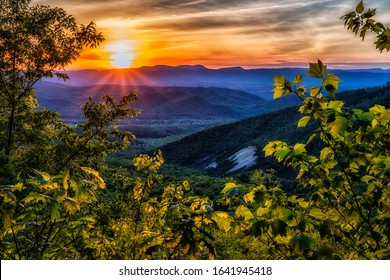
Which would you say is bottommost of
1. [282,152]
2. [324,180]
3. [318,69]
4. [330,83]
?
[324,180]

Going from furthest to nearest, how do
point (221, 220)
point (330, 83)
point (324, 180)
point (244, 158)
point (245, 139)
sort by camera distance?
1. point (245, 139)
2. point (244, 158)
3. point (324, 180)
4. point (221, 220)
5. point (330, 83)

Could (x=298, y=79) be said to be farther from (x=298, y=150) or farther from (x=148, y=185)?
(x=148, y=185)

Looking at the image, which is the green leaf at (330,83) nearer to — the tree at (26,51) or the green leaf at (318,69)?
the green leaf at (318,69)

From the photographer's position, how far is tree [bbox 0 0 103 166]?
14.3m

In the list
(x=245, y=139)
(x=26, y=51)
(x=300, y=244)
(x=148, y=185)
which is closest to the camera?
(x=300, y=244)

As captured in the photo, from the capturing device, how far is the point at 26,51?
48.4 feet

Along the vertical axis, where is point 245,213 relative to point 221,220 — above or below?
above

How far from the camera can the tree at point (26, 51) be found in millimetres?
14328

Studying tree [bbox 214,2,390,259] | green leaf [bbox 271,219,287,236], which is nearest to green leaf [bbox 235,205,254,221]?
tree [bbox 214,2,390,259]

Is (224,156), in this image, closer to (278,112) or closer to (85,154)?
(278,112)

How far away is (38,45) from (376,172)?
14997 millimetres

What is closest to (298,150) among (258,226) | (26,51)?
(258,226)

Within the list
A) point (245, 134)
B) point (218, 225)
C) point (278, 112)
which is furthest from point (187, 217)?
point (278, 112)
